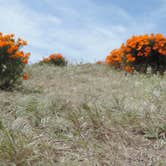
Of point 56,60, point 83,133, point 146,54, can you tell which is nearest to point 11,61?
point 83,133

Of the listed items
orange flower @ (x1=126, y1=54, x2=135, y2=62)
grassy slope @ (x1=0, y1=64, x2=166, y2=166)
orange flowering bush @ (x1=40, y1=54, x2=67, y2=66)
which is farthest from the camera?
orange flowering bush @ (x1=40, y1=54, x2=67, y2=66)

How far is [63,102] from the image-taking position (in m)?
3.64

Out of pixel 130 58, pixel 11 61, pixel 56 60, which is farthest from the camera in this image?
pixel 56 60

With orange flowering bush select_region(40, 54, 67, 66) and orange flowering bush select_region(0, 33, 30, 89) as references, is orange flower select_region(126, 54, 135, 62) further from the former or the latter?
orange flowering bush select_region(40, 54, 67, 66)

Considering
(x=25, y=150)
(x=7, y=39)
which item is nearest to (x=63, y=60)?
(x=7, y=39)

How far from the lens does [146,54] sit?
806 cm

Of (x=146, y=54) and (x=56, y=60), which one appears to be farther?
(x=56, y=60)

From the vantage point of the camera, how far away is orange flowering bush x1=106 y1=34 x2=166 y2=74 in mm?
8156

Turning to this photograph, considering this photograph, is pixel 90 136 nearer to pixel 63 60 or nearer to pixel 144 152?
pixel 144 152

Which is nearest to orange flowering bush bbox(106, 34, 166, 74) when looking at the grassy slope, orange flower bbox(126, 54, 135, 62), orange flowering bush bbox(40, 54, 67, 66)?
orange flower bbox(126, 54, 135, 62)

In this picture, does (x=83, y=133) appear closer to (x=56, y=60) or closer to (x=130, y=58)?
(x=130, y=58)

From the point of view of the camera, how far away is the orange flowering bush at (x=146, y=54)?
8.16 metres

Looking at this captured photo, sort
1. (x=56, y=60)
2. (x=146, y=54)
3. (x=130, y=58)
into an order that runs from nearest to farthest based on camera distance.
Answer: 1. (x=146, y=54)
2. (x=130, y=58)
3. (x=56, y=60)

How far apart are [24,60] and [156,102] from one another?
284 cm
